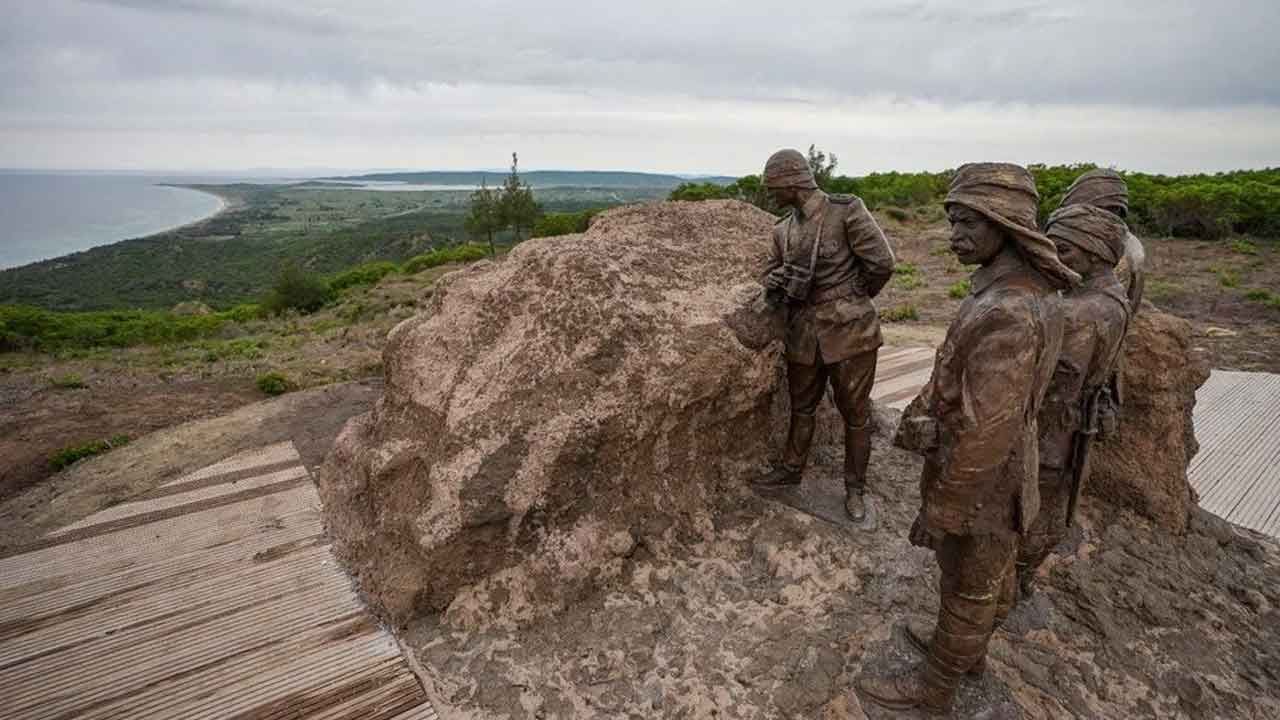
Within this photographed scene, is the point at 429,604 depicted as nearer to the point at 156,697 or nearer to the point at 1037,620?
the point at 156,697

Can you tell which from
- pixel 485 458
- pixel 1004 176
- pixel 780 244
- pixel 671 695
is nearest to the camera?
pixel 1004 176

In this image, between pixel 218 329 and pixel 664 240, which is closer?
pixel 664 240

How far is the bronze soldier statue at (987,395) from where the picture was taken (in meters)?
2.37

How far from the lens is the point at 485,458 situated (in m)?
4.13

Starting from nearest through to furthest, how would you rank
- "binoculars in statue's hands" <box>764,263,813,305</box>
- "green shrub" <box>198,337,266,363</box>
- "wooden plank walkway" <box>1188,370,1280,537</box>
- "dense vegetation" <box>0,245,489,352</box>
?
"binoculars in statue's hands" <box>764,263,813,305</box> → "wooden plank walkway" <box>1188,370,1280,537</box> → "green shrub" <box>198,337,266,363</box> → "dense vegetation" <box>0,245,489,352</box>

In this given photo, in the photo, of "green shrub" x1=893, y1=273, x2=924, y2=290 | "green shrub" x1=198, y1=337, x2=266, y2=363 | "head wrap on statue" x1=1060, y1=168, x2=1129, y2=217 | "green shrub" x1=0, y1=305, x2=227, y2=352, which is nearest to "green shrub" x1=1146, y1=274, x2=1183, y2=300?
"green shrub" x1=893, y1=273, x2=924, y2=290

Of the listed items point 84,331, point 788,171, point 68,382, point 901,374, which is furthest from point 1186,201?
point 84,331

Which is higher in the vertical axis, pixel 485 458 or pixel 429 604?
pixel 485 458

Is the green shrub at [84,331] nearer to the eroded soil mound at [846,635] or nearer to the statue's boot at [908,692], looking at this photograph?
the eroded soil mound at [846,635]

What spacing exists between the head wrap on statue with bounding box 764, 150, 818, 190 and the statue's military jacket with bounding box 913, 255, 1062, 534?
5.99ft

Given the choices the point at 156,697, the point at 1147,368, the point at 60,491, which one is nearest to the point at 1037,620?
the point at 1147,368

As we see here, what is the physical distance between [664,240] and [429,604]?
127 inches

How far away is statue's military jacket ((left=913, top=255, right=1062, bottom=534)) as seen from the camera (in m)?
2.37

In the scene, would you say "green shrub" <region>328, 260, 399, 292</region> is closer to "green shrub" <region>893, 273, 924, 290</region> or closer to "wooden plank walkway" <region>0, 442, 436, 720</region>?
"green shrub" <region>893, 273, 924, 290</region>
